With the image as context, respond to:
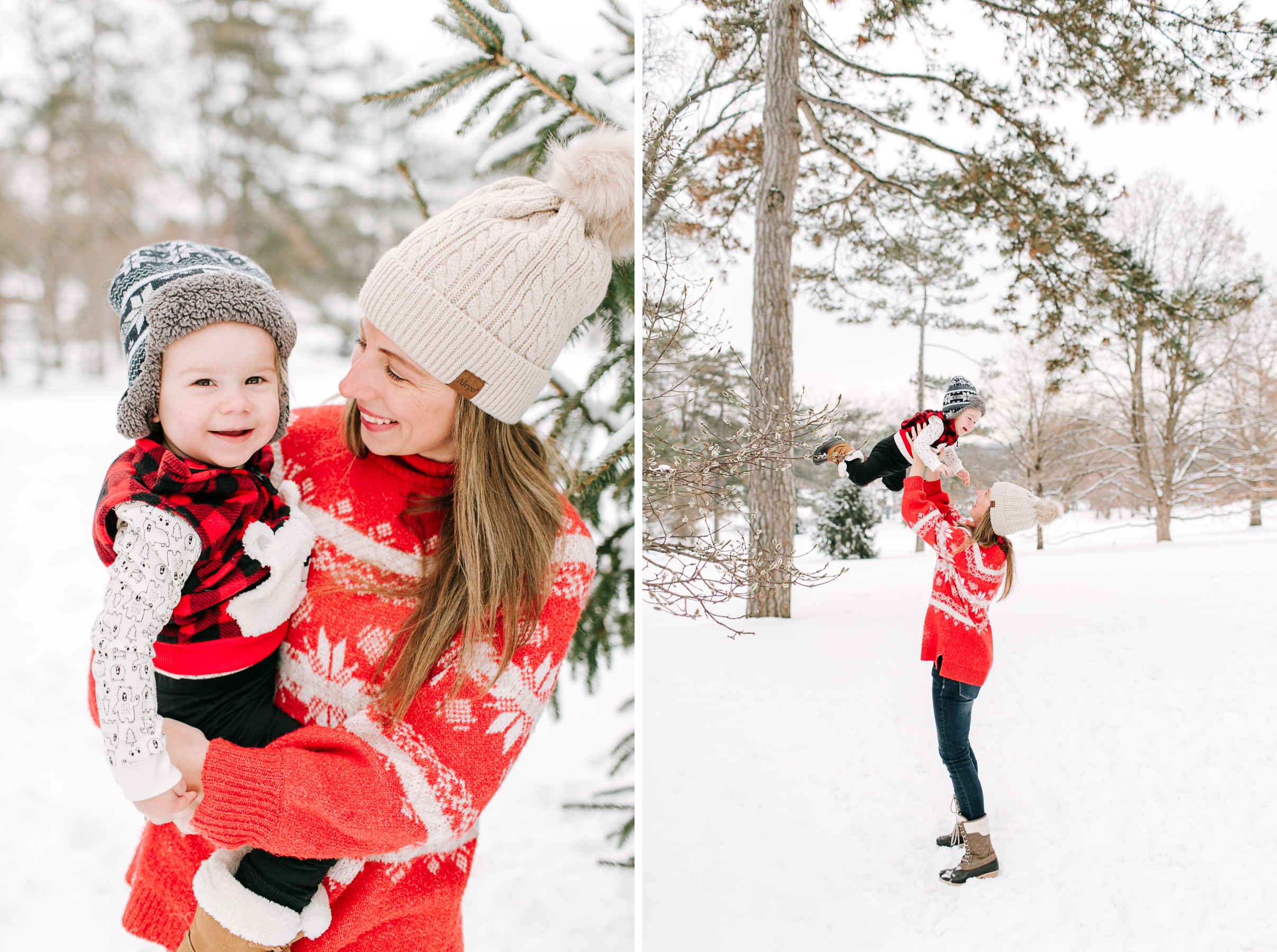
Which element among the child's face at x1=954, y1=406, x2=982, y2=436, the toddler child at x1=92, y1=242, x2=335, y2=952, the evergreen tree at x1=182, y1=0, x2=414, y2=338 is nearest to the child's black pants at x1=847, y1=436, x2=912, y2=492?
the child's face at x1=954, y1=406, x2=982, y2=436

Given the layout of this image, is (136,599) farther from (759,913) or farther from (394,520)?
(759,913)

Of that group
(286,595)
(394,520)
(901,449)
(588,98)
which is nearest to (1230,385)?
(901,449)

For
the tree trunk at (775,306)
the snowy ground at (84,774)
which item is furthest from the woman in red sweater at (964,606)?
the snowy ground at (84,774)

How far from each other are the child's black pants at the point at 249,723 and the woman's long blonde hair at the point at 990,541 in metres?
1.19

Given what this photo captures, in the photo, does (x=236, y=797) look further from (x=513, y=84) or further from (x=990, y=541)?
(x=513, y=84)

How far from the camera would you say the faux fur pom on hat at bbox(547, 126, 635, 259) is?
1.16m

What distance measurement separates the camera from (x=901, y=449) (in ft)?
4.63

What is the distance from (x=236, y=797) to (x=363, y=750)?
152mm

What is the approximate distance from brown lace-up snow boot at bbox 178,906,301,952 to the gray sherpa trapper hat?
0.66 metres

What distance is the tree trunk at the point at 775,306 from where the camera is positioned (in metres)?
1.59

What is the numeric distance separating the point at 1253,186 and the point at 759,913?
1.65 m

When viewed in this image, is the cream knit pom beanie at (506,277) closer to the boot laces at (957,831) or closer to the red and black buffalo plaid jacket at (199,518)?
the red and black buffalo plaid jacket at (199,518)

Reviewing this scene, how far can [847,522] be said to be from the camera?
151 cm

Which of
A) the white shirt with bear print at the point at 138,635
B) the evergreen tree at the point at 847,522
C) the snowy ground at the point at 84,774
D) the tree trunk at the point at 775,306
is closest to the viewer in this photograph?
the white shirt with bear print at the point at 138,635
